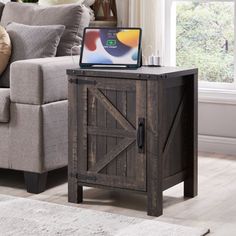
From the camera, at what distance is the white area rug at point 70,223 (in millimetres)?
3033

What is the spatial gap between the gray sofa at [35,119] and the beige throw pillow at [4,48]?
1.18ft

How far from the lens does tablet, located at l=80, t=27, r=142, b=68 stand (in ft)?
11.5

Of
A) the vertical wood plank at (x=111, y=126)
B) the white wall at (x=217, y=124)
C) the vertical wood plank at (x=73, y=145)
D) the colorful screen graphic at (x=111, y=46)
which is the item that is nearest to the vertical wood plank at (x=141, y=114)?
the vertical wood plank at (x=111, y=126)

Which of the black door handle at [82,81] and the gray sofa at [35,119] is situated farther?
the gray sofa at [35,119]

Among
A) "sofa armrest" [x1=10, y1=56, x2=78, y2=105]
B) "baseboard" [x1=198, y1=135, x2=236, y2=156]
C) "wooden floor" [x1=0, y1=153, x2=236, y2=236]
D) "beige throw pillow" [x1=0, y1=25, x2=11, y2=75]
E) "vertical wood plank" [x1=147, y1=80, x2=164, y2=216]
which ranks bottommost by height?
"wooden floor" [x1=0, y1=153, x2=236, y2=236]

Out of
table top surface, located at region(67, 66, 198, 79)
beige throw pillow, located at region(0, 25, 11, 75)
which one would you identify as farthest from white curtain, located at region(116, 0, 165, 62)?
table top surface, located at region(67, 66, 198, 79)

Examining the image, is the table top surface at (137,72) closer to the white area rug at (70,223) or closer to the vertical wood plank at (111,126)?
the vertical wood plank at (111,126)

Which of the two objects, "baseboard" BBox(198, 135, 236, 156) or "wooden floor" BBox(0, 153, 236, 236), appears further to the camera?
"baseboard" BBox(198, 135, 236, 156)

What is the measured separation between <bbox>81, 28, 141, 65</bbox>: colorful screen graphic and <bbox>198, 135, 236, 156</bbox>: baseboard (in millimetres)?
1501

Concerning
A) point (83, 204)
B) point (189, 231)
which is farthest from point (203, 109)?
point (189, 231)

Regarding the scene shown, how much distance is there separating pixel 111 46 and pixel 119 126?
43 cm

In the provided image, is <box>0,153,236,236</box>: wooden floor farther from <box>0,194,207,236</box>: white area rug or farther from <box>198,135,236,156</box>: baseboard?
<box>198,135,236,156</box>: baseboard

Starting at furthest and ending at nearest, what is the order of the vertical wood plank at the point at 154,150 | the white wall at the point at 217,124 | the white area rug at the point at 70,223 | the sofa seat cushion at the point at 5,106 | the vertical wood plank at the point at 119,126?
the white wall at the point at 217,124
the sofa seat cushion at the point at 5,106
the vertical wood plank at the point at 119,126
the vertical wood plank at the point at 154,150
the white area rug at the point at 70,223

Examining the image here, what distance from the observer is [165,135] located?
11.1ft
